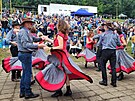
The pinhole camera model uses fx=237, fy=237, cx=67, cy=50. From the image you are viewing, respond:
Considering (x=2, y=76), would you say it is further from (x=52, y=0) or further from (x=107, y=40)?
(x=52, y=0)

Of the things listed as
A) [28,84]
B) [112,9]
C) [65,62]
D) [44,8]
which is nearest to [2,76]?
[28,84]

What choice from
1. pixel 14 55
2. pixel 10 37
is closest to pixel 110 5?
pixel 14 55

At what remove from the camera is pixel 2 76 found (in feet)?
25.2

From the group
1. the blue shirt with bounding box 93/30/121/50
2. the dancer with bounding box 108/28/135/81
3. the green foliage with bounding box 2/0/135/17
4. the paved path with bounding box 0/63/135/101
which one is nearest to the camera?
the paved path with bounding box 0/63/135/101

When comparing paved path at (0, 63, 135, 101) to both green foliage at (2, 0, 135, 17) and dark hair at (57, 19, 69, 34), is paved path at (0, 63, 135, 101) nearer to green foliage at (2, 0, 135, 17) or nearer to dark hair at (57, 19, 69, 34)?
dark hair at (57, 19, 69, 34)

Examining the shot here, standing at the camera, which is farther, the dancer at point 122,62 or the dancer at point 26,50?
the dancer at point 122,62

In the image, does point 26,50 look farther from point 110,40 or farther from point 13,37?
point 110,40

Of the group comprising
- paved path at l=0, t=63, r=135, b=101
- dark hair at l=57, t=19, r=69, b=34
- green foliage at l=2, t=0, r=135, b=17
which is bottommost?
paved path at l=0, t=63, r=135, b=101

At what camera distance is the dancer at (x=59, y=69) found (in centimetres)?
509

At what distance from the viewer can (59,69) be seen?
5.18 meters

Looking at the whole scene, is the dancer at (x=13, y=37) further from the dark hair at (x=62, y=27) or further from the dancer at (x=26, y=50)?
the dark hair at (x=62, y=27)

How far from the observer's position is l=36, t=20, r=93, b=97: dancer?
5086 millimetres

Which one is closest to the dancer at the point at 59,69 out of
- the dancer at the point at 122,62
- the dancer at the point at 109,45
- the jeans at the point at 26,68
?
the jeans at the point at 26,68

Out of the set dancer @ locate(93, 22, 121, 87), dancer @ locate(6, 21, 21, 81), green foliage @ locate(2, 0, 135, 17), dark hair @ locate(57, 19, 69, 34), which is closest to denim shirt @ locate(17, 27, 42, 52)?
dark hair @ locate(57, 19, 69, 34)
